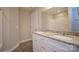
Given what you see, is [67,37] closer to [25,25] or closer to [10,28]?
[25,25]

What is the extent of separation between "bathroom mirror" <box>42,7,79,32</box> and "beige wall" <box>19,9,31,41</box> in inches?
7.8

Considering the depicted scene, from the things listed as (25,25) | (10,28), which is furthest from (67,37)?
(10,28)

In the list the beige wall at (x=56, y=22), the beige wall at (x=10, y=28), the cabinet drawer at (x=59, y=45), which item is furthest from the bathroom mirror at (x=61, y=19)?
the beige wall at (x=10, y=28)

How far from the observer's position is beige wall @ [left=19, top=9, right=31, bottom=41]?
1.38 m

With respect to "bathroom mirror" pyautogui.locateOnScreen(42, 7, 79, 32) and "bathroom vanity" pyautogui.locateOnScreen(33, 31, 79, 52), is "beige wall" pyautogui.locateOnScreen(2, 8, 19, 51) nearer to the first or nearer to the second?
"bathroom vanity" pyautogui.locateOnScreen(33, 31, 79, 52)

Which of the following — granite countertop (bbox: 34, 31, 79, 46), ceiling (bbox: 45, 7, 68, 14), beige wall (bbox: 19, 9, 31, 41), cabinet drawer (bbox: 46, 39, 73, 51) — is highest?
ceiling (bbox: 45, 7, 68, 14)

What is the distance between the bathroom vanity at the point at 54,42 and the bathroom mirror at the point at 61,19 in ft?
0.30

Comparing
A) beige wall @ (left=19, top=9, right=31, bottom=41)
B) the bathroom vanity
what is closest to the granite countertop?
the bathroom vanity

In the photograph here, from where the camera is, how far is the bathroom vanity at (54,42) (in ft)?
Answer: 4.15

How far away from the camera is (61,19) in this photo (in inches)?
53.6

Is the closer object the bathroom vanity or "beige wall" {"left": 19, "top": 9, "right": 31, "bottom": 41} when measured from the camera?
the bathroom vanity

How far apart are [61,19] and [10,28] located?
672 mm
